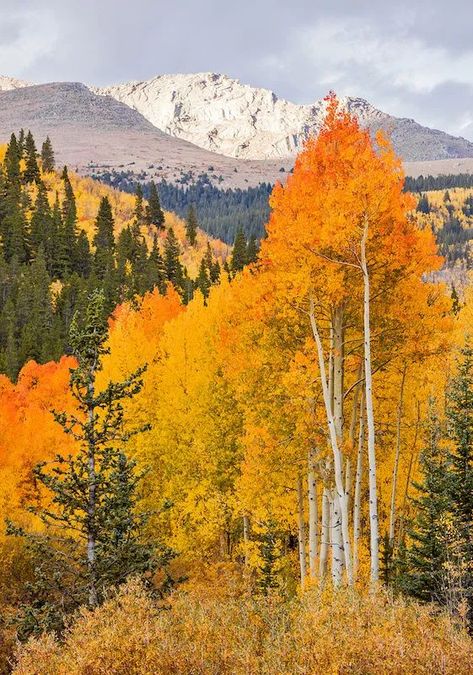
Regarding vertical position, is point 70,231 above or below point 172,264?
Answer: above

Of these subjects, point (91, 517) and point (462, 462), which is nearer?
point (91, 517)

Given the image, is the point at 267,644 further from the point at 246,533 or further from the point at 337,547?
the point at 246,533

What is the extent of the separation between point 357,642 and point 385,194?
8.73 metres

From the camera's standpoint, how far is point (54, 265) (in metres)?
82.2

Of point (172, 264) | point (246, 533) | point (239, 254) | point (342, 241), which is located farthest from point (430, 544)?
point (172, 264)

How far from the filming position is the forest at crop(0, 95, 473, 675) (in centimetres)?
889

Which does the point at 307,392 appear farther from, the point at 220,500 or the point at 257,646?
the point at 220,500

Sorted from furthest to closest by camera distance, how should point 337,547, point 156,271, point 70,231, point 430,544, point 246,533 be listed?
point 70,231 → point 156,271 → point 246,533 → point 430,544 → point 337,547

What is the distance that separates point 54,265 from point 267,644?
261ft

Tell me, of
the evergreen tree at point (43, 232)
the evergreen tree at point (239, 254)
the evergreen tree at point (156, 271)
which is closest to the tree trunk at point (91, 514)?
the evergreen tree at point (156, 271)

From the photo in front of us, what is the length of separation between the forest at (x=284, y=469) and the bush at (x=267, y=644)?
0.04 m

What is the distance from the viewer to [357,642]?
7816 millimetres

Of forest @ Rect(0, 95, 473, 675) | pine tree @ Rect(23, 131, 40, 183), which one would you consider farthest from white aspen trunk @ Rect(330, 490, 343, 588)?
pine tree @ Rect(23, 131, 40, 183)

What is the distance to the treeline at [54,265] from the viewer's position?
65.6 metres
